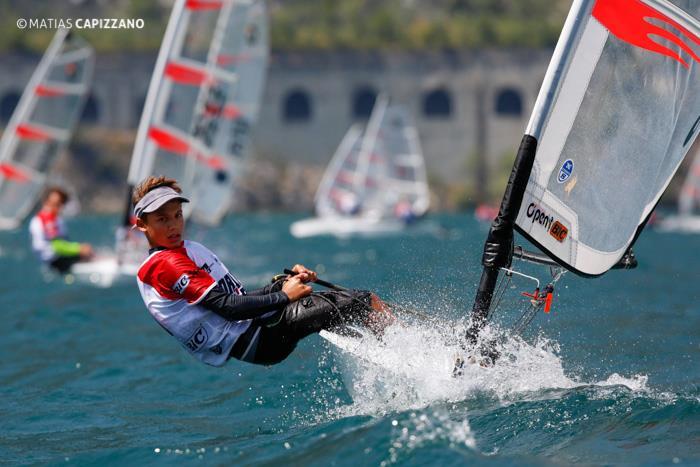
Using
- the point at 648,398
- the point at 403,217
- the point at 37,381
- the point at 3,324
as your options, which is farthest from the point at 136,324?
the point at 403,217

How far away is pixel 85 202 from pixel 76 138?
10.2 ft

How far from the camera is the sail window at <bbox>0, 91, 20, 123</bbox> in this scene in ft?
178

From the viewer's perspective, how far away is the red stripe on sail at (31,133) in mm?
18891

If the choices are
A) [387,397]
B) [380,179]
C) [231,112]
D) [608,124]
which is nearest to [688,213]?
[380,179]

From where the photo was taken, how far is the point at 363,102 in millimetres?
56375

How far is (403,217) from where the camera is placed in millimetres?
31844

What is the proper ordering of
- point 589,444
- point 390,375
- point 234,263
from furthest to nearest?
point 234,263
point 390,375
point 589,444

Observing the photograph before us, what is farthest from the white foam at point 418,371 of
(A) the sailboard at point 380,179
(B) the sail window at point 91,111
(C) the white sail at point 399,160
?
(B) the sail window at point 91,111

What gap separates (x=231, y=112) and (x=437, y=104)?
40984mm

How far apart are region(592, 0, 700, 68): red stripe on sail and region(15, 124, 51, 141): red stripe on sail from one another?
14686mm

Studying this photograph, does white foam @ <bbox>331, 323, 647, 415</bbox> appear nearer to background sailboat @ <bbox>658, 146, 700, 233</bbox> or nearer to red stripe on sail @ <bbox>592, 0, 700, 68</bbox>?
red stripe on sail @ <bbox>592, 0, 700, 68</bbox>

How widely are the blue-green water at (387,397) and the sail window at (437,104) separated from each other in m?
45.8

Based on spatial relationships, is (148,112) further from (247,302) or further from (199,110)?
(247,302)

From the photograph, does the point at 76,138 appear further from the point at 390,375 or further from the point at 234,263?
the point at 390,375
